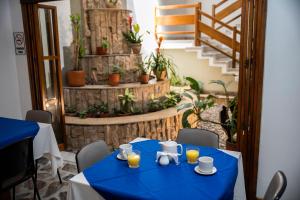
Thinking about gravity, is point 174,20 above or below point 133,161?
above

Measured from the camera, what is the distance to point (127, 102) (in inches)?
191

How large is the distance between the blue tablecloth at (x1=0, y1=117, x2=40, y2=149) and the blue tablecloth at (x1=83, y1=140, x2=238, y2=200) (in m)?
1.03

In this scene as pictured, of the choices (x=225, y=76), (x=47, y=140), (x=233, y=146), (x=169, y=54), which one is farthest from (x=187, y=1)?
(x=47, y=140)

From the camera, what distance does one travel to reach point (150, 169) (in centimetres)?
179

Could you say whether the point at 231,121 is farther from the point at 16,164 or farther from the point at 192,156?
the point at 16,164

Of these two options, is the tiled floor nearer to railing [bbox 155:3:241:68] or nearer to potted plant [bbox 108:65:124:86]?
potted plant [bbox 108:65:124:86]

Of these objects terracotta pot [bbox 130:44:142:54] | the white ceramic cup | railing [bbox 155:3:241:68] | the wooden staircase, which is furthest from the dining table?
railing [bbox 155:3:241:68]

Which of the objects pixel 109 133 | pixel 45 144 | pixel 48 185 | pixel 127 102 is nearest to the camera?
pixel 45 144

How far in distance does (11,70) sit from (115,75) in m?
1.85

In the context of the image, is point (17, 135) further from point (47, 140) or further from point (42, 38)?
point (42, 38)

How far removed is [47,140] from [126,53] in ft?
10.8

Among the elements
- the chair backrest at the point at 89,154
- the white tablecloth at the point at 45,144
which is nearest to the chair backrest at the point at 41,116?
the white tablecloth at the point at 45,144

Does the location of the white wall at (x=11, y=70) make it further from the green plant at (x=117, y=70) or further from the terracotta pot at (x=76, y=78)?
→ the green plant at (x=117, y=70)

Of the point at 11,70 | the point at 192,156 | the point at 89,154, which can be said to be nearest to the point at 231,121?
the point at 192,156
